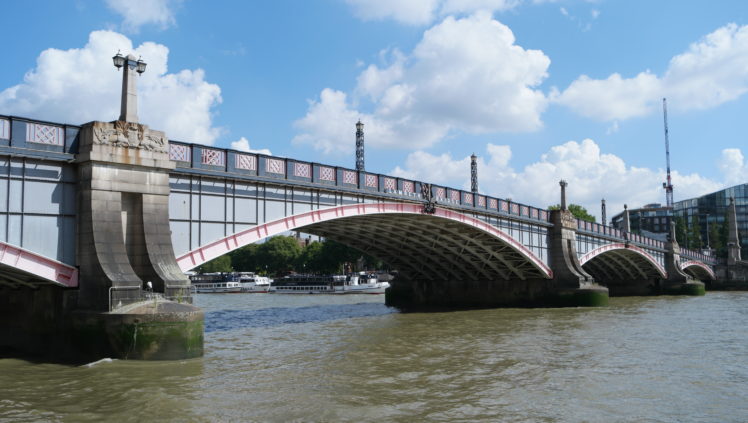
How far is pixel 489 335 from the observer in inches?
977

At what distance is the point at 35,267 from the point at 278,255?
101 metres

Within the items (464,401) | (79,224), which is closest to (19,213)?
(79,224)

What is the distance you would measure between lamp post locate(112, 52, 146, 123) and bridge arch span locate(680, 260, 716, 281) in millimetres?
68643

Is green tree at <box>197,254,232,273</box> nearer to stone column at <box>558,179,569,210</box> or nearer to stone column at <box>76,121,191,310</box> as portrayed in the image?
stone column at <box>558,179,569,210</box>

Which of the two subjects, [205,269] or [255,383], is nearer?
[255,383]

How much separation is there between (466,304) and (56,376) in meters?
34.3

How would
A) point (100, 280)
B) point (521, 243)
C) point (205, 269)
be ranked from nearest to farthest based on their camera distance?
point (100, 280), point (521, 243), point (205, 269)

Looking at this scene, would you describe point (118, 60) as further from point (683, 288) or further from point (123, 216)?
point (683, 288)

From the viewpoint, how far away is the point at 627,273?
213ft

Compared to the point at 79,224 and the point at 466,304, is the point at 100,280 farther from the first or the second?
the point at 466,304

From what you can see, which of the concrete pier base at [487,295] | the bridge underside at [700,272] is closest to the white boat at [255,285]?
the concrete pier base at [487,295]

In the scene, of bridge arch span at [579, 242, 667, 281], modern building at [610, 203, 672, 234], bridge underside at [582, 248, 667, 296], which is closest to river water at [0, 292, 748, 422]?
bridge arch span at [579, 242, 667, 281]

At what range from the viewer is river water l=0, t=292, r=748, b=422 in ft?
37.5

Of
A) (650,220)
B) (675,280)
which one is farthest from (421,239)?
(650,220)
